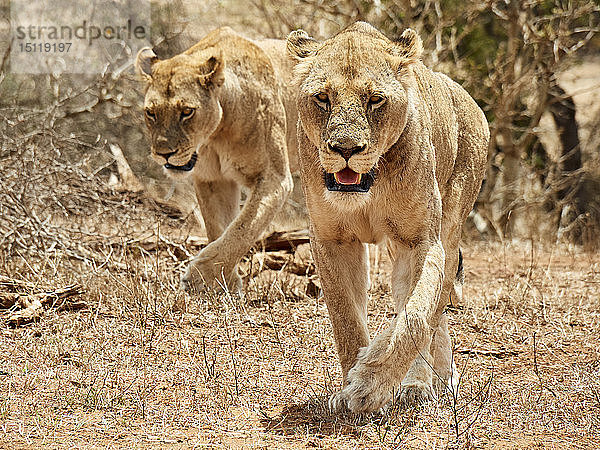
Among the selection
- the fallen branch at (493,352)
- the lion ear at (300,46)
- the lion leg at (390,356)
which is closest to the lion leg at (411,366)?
the lion leg at (390,356)

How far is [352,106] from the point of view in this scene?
11.3 feet

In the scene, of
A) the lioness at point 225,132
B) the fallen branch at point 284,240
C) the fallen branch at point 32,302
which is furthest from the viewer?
the fallen branch at point 284,240

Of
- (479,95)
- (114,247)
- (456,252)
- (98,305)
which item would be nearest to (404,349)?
(456,252)

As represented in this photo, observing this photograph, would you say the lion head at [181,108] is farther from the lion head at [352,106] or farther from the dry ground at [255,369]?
the lion head at [352,106]

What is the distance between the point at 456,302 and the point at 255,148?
2.06m

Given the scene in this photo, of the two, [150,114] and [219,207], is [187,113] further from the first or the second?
[219,207]

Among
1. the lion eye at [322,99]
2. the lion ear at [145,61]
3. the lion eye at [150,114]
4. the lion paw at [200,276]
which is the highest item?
the lion eye at [322,99]

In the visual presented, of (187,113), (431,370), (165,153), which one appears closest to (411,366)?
(431,370)

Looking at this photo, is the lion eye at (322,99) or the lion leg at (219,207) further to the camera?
the lion leg at (219,207)

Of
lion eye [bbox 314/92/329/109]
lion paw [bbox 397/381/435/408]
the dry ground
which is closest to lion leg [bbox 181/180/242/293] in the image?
the dry ground

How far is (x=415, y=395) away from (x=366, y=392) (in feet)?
1.50

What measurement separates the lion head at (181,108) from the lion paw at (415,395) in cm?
277

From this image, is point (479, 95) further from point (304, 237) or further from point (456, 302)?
point (456, 302)

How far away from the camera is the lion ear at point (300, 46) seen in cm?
385
